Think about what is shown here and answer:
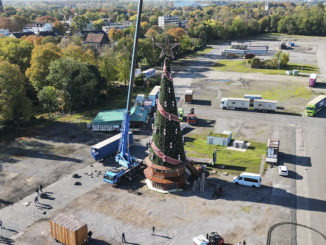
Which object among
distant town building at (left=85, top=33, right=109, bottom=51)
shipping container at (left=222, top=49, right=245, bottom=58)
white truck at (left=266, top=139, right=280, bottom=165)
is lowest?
white truck at (left=266, top=139, right=280, bottom=165)

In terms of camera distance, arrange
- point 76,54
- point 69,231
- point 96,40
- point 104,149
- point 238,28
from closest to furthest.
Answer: point 69,231 < point 104,149 < point 76,54 < point 96,40 < point 238,28

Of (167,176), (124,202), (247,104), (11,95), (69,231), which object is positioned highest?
(11,95)

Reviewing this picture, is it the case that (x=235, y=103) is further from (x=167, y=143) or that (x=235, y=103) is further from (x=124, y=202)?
(x=124, y=202)

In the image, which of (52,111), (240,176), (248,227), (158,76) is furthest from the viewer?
(158,76)

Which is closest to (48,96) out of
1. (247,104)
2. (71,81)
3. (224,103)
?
(71,81)

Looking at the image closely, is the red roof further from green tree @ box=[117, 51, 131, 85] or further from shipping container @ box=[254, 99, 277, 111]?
shipping container @ box=[254, 99, 277, 111]

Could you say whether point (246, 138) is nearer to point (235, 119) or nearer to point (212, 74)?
point (235, 119)

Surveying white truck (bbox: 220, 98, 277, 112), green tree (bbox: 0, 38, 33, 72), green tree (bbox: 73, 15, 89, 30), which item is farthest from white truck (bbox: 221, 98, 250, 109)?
green tree (bbox: 73, 15, 89, 30)

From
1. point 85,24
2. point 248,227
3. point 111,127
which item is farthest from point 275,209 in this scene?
point 85,24
